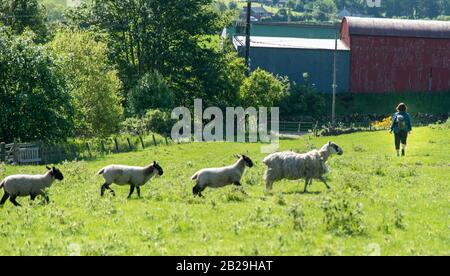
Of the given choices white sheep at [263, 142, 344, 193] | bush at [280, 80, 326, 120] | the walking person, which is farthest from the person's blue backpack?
bush at [280, 80, 326, 120]

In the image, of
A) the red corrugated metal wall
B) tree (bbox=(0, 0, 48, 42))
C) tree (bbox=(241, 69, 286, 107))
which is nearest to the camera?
tree (bbox=(241, 69, 286, 107))

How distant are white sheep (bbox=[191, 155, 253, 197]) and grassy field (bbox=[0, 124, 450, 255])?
35 centimetres

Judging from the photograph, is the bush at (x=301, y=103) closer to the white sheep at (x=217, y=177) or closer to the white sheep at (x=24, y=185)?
the white sheep at (x=217, y=177)

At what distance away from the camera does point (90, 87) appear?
59.2 metres

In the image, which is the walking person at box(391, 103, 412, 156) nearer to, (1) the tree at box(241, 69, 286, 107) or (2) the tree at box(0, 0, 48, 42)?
(1) the tree at box(241, 69, 286, 107)

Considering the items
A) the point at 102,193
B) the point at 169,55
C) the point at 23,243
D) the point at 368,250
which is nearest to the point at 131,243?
the point at 23,243

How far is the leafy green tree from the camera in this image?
64.6 meters

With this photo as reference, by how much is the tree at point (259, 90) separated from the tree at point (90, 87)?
13069mm

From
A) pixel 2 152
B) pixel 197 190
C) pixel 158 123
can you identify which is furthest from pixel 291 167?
pixel 158 123

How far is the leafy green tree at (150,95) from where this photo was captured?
64.6 metres

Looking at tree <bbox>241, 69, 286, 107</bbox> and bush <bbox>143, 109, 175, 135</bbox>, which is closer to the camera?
bush <bbox>143, 109, 175, 135</bbox>

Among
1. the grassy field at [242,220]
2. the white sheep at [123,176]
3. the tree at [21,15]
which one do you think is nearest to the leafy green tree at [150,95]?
the tree at [21,15]
